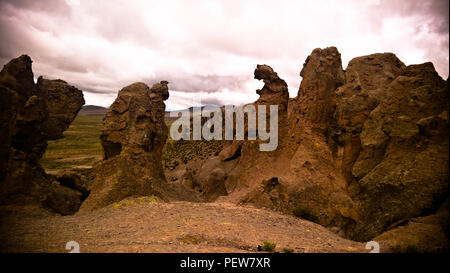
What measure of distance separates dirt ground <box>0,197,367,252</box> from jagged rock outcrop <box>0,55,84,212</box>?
3.08ft

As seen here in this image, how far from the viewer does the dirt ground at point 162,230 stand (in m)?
6.61

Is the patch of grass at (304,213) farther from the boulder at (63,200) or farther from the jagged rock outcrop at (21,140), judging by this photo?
the jagged rock outcrop at (21,140)

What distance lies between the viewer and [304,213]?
37.2 ft

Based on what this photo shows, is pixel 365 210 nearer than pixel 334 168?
Yes

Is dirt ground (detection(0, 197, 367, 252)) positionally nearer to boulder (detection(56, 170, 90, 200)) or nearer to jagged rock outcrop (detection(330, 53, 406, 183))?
boulder (detection(56, 170, 90, 200))

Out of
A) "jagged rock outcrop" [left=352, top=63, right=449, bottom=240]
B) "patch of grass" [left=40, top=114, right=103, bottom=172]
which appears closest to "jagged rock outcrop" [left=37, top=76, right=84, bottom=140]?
"patch of grass" [left=40, top=114, right=103, bottom=172]

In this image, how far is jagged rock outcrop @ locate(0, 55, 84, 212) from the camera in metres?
11.0

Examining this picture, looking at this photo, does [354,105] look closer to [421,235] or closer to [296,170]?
[296,170]

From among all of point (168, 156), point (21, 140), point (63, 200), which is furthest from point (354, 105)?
point (168, 156)

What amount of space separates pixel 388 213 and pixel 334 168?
3839 millimetres

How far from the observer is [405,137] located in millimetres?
9148

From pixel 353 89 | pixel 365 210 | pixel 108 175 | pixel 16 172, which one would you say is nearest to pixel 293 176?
pixel 365 210

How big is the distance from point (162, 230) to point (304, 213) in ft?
21.6

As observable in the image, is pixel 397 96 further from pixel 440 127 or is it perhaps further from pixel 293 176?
pixel 293 176
